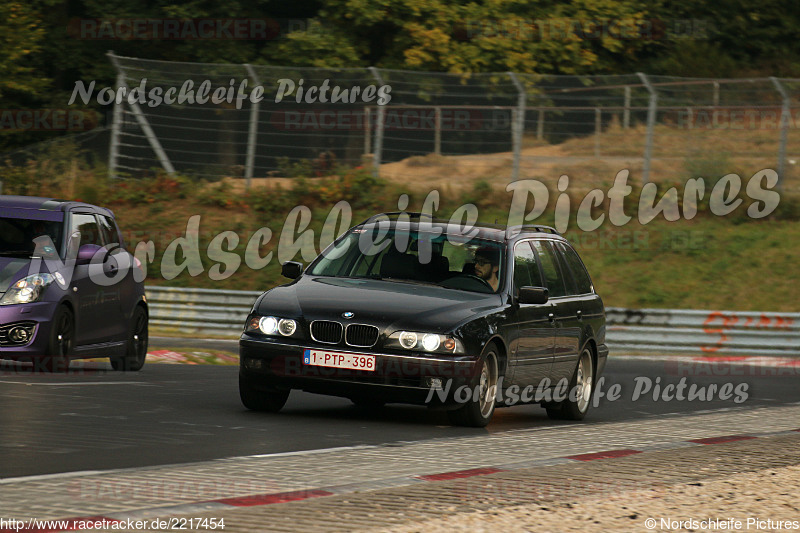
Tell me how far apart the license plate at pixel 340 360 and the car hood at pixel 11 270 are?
12.9 feet

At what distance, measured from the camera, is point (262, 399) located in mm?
11703

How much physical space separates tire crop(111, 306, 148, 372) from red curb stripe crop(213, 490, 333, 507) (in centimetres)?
865

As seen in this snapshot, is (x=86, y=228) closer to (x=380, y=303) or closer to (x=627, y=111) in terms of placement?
(x=380, y=303)

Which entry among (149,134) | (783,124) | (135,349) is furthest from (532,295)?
(149,134)

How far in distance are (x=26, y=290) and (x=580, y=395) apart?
5.29m

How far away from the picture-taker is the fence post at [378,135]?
31.2m

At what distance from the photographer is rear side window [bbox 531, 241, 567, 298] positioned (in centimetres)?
1318

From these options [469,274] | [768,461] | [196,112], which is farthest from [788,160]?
[768,461]

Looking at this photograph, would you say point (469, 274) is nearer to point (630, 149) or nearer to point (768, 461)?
point (768, 461)

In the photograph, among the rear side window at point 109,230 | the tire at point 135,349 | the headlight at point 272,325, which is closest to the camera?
the headlight at point 272,325

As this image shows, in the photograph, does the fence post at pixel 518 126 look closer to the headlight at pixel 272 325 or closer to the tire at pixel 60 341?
the tire at pixel 60 341

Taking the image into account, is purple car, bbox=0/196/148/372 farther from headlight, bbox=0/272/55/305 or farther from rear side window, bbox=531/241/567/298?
rear side window, bbox=531/241/567/298

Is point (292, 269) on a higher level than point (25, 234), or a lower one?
higher

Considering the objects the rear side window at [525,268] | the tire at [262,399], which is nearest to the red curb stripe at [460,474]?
the tire at [262,399]
